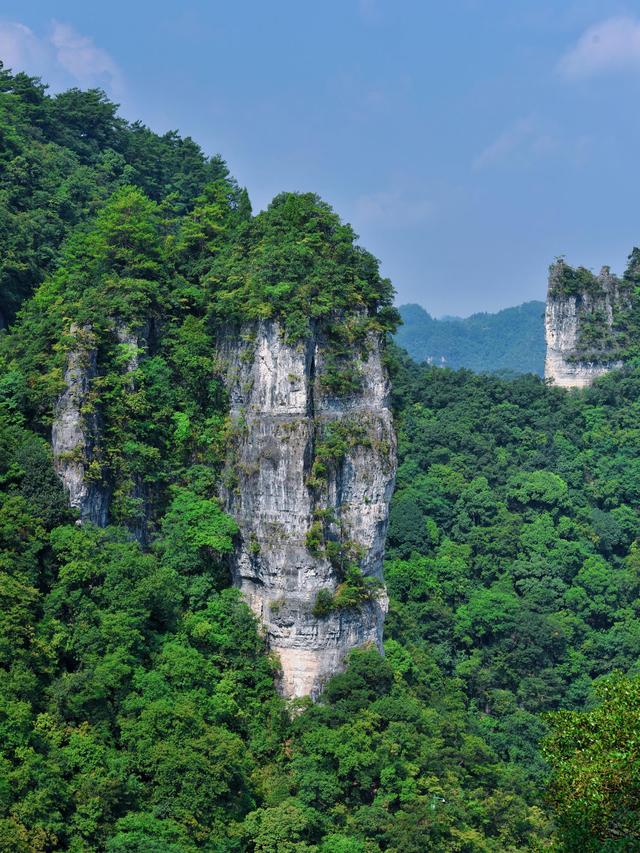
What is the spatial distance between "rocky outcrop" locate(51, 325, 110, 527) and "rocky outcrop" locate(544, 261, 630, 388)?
103ft

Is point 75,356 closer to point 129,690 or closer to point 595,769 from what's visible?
point 129,690

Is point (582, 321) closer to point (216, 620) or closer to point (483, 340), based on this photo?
point (216, 620)

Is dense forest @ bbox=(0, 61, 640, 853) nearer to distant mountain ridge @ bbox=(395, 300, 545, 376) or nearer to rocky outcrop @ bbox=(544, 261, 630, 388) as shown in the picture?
rocky outcrop @ bbox=(544, 261, 630, 388)

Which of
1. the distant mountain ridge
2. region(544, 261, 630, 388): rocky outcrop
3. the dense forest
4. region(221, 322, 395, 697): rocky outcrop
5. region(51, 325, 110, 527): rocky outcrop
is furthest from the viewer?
the distant mountain ridge

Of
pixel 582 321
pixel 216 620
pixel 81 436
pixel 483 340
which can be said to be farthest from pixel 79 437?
pixel 483 340

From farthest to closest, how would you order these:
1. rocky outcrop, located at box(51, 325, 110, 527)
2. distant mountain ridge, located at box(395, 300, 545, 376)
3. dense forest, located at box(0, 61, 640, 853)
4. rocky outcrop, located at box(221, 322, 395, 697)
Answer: distant mountain ridge, located at box(395, 300, 545, 376) → rocky outcrop, located at box(221, 322, 395, 697) → rocky outcrop, located at box(51, 325, 110, 527) → dense forest, located at box(0, 61, 640, 853)

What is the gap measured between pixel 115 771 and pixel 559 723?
9.35m

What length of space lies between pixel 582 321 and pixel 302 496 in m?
29.9

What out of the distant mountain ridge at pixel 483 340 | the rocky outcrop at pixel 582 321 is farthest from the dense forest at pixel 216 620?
the distant mountain ridge at pixel 483 340

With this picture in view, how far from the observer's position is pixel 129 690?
74.4 feet

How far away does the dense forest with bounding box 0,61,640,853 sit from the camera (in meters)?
20.7

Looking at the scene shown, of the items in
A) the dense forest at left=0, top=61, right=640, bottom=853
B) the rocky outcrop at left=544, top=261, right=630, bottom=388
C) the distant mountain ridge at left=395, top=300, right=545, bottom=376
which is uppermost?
the distant mountain ridge at left=395, top=300, right=545, bottom=376

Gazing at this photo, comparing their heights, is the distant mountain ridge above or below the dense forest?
above

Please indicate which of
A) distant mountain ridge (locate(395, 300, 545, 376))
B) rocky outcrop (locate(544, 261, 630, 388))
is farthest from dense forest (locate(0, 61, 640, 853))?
distant mountain ridge (locate(395, 300, 545, 376))
